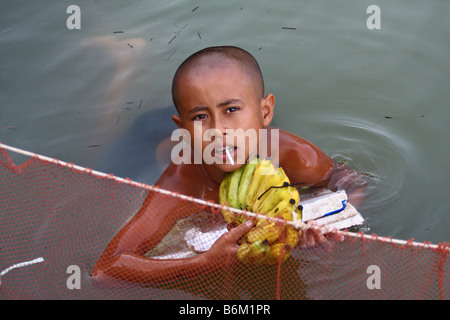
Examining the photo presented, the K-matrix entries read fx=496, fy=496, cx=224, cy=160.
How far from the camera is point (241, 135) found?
10.8ft

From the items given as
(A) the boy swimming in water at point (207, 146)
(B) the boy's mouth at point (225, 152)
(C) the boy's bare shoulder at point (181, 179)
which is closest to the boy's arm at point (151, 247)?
(A) the boy swimming in water at point (207, 146)

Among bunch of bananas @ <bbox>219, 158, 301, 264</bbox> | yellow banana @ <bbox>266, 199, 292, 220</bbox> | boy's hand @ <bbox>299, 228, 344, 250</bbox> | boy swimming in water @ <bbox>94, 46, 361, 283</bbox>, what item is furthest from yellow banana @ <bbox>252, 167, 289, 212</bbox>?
boy's hand @ <bbox>299, 228, 344, 250</bbox>

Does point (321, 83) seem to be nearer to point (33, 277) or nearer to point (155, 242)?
point (155, 242)

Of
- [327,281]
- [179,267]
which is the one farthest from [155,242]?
[327,281]

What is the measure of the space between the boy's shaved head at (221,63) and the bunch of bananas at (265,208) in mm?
603

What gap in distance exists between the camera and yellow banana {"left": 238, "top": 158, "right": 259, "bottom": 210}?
10.8 feet

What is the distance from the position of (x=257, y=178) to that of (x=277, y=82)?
2461mm

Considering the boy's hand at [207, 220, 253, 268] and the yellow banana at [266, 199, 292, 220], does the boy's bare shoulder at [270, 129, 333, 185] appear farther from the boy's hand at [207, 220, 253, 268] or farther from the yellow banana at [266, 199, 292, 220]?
the boy's hand at [207, 220, 253, 268]

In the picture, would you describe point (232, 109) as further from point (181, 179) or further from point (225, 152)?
point (181, 179)

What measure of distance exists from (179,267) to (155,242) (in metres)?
0.42

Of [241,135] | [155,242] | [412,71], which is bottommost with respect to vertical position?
[155,242]

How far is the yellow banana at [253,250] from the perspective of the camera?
3027 mm

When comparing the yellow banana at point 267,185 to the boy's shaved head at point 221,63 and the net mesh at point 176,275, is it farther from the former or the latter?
the boy's shaved head at point 221,63

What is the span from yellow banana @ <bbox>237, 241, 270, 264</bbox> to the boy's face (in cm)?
57
